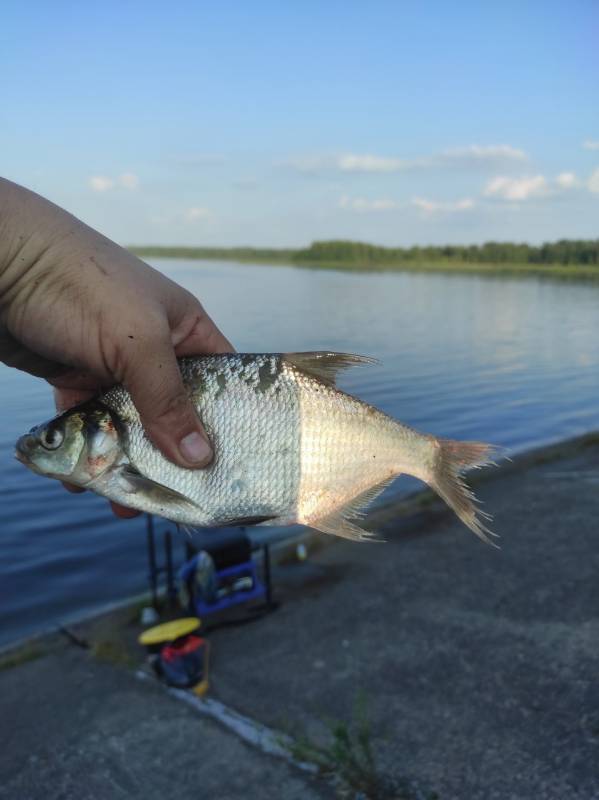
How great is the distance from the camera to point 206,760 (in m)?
5.52

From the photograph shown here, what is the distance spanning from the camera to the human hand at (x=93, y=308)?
2684 mm

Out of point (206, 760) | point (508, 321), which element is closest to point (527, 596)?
point (206, 760)

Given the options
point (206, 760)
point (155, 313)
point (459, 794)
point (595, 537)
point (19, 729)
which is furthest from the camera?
point (595, 537)

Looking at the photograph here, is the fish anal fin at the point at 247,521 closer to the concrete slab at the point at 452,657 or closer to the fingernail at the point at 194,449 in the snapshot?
the fingernail at the point at 194,449

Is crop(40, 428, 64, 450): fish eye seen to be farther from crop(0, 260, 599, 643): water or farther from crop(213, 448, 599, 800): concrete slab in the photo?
crop(0, 260, 599, 643): water

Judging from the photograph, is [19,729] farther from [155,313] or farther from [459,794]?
[155,313]

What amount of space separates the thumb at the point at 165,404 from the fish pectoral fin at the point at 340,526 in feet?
1.70

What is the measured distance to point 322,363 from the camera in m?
2.84

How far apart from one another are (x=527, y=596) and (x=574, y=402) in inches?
762

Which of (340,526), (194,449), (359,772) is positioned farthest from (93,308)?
(359,772)

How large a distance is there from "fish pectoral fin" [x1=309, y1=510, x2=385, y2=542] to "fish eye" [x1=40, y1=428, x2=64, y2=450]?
41.3 inches

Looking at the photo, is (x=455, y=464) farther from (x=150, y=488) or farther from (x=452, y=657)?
(x=452, y=657)

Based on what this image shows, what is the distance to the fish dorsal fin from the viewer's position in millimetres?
2812

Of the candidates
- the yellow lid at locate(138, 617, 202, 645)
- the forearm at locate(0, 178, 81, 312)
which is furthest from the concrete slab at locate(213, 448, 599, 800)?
the forearm at locate(0, 178, 81, 312)
